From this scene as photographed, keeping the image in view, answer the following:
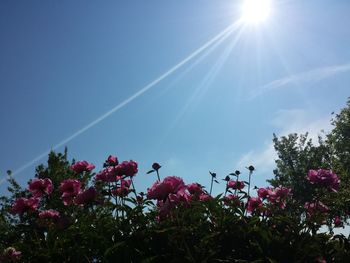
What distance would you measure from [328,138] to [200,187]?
112 feet

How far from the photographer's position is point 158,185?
4.61 meters

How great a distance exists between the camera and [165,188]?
4.57 m

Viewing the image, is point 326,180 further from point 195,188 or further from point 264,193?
point 195,188

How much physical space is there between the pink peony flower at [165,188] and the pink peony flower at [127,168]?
1.06 metres

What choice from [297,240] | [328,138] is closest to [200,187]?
[297,240]

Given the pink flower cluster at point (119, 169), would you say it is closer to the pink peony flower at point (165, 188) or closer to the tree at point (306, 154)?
the pink peony flower at point (165, 188)

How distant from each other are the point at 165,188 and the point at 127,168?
1194 millimetres

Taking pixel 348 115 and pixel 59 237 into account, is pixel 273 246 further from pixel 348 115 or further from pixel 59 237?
pixel 348 115

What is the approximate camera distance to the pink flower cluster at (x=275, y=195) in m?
6.10

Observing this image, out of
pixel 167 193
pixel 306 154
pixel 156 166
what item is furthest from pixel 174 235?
pixel 306 154

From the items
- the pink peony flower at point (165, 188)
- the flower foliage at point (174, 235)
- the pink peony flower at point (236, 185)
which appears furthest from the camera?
the pink peony flower at point (236, 185)

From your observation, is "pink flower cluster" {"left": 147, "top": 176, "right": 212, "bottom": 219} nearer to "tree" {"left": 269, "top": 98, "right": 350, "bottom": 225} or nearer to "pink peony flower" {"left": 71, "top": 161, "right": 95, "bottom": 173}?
"pink peony flower" {"left": 71, "top": 161, "right": 95, "bottom": 173}

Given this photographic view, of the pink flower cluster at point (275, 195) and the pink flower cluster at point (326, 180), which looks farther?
the pink flower cluster at point (275, 195)

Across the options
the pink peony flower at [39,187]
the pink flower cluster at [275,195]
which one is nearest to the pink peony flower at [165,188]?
the pink peony flower at [39,187]
